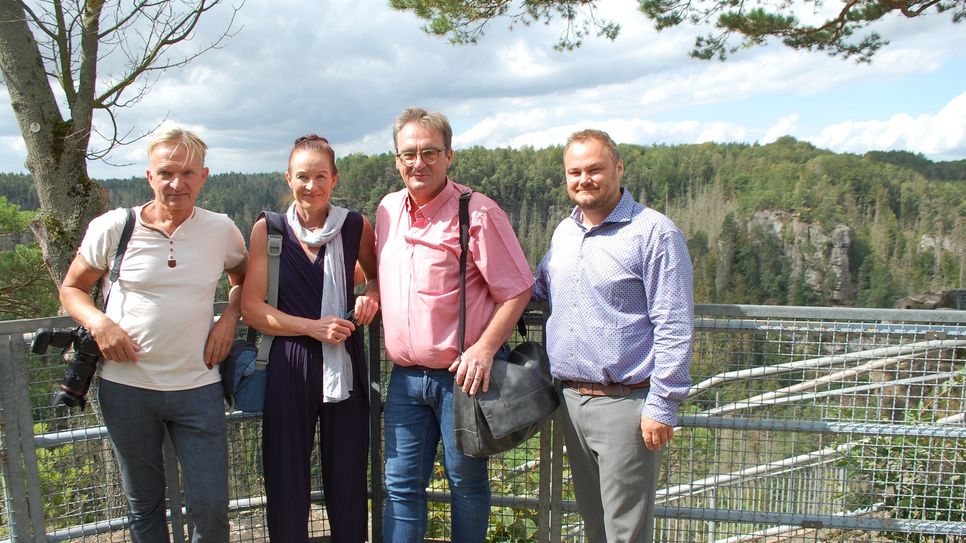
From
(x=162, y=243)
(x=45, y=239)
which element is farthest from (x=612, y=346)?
(x=45, y=239)

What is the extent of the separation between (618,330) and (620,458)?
18.2 inches

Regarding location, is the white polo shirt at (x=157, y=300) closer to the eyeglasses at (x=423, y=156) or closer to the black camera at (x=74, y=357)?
the black camera at (x=74, y=357)

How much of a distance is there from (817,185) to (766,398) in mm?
49536

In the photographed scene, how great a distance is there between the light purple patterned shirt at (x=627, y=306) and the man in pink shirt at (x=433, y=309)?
196mm

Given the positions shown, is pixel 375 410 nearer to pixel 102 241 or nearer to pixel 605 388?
pixel 605 388

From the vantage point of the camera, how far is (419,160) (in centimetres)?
251

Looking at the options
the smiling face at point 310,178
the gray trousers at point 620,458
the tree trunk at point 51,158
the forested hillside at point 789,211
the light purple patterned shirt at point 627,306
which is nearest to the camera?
the light purple patterned shirt at point 627,306

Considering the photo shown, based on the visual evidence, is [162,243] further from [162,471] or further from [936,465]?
[936,465]

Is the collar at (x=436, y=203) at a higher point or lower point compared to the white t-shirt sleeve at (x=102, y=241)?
higher

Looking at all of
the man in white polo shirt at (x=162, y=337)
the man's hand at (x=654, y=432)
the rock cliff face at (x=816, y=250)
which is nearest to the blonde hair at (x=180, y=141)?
the man in white polo shirt at (x=162, y=337)

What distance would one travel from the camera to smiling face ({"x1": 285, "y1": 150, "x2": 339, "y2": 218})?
2.56 m

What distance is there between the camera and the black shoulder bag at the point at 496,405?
2.52 metres

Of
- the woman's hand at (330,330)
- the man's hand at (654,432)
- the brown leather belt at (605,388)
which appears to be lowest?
the man's hand at (654,432)

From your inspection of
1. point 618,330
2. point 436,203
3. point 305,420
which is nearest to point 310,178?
point 436,203
